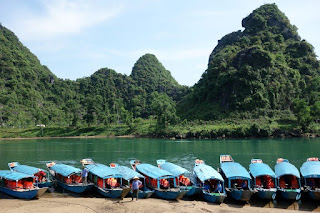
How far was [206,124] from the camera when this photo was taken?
10206cm

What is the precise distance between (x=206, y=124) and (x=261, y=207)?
8099 cm

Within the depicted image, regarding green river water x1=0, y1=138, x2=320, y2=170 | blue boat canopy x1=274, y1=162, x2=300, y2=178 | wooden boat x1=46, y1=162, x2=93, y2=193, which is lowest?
green river water x1=0, y1=138, x2=320, y2=170

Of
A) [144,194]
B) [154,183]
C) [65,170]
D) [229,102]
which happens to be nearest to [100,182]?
[144,194]

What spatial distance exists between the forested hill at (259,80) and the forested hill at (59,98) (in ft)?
119

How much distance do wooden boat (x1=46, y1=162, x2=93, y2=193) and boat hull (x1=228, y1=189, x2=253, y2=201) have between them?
11.9 m

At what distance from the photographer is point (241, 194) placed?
2173 cm

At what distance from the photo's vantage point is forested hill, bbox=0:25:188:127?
12019 cm

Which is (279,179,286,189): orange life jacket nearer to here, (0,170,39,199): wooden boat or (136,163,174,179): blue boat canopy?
(136,163,174,179): blue boat canopy

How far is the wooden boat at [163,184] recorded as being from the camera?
880 inches

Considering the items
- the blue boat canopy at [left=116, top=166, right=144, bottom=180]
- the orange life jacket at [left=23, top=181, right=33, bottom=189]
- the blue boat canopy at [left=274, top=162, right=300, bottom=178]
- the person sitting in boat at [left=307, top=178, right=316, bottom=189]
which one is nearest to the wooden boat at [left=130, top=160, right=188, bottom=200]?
the blue boat canopy at [left=116, top=166, right=144, bottom=180]

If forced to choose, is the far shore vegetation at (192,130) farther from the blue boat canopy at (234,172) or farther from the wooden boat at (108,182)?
the wooden boat at (108,182)

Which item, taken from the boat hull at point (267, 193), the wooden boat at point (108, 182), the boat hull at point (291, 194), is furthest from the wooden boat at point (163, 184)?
the boat hull at point (291, 194)

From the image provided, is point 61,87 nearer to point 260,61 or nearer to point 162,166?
point 260,61

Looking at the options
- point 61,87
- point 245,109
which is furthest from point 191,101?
point 61,87
